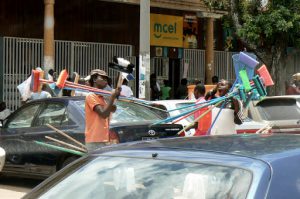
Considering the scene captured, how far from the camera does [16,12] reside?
17.7m

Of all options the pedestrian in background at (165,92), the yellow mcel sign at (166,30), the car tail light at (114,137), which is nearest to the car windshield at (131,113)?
the car tail light at (114,137)

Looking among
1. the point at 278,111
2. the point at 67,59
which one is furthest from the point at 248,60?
the point at 67,59

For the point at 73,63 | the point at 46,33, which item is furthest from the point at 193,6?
the point at 46,33

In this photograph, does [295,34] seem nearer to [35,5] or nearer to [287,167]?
[35,5]

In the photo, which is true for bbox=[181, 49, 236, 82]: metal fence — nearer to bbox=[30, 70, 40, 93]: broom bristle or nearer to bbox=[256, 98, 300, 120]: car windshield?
bbox=[256, 98, 300, 120]: car windshield

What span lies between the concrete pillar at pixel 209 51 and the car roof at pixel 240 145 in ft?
56.5

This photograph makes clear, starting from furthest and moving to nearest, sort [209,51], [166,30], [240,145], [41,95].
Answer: [209,51] → [166,30] → [41,95] → [240,145]

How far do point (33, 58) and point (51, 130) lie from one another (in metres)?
8.93

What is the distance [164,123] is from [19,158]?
7.53ft

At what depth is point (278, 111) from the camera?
1098 centimetres

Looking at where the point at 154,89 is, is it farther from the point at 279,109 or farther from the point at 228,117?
the point at 228,117

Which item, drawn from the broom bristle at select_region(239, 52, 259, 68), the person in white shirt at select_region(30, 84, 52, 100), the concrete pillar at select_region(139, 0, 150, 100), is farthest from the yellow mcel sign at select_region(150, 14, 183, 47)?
the broom bristle at select_region(239, 52, 259, 68)

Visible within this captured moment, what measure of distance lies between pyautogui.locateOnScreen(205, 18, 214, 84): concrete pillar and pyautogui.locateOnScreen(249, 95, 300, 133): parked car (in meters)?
9.94

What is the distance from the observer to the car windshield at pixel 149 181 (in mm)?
2906
